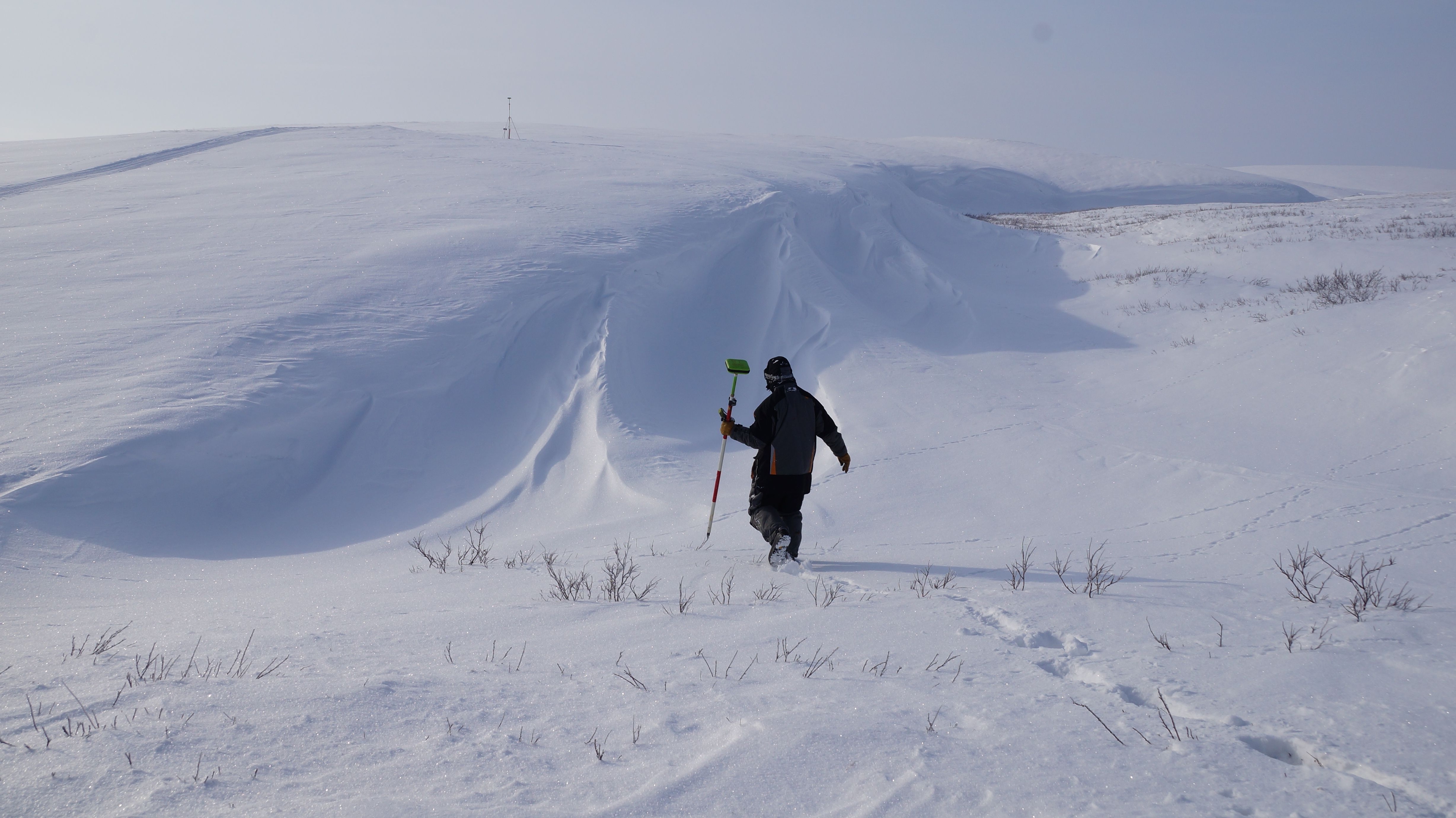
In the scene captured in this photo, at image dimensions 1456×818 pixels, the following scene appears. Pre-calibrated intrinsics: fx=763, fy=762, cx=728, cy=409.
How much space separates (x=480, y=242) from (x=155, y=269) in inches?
161

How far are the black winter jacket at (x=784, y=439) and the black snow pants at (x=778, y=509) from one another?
0.03 metres

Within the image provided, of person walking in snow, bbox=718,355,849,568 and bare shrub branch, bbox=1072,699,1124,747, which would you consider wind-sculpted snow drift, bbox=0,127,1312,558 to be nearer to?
person walking in snow, bbox=718,355,849,568

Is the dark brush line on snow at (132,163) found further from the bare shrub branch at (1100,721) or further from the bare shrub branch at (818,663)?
the bare shrub branch at (1100,721)

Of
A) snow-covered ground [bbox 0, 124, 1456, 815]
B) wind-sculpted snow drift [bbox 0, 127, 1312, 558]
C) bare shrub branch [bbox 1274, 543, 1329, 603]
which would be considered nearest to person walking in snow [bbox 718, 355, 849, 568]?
snow-covered ground [bbox 0, 124, 1456, 815]

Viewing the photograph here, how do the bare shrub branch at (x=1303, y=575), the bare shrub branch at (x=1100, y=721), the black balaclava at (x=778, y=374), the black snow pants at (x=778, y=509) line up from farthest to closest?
the black balaclava at (x=778, y=374) → the black snow pants at (x=778, y=509) → the bare shrub branch at (x=1303, y=575) → the bare shrub branch at (x=1100, y=721)

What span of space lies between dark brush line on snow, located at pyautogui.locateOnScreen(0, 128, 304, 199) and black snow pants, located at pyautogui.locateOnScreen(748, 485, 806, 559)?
601 inches

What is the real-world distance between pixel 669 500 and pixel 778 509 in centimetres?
190

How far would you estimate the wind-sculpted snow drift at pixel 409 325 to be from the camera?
6.93 m

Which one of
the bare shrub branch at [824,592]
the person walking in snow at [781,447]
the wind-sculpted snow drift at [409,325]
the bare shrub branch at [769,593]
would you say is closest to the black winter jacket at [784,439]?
the person walking in snow at [781,447]

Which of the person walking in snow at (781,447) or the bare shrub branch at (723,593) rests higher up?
the person walking in snow at (781,447)

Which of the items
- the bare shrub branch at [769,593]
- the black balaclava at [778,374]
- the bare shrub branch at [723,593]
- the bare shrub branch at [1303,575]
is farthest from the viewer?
the black balaclava at [778,374]

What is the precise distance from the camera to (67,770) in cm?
213

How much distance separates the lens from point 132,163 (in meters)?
16.6

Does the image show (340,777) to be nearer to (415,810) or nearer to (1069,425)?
(415,810)
